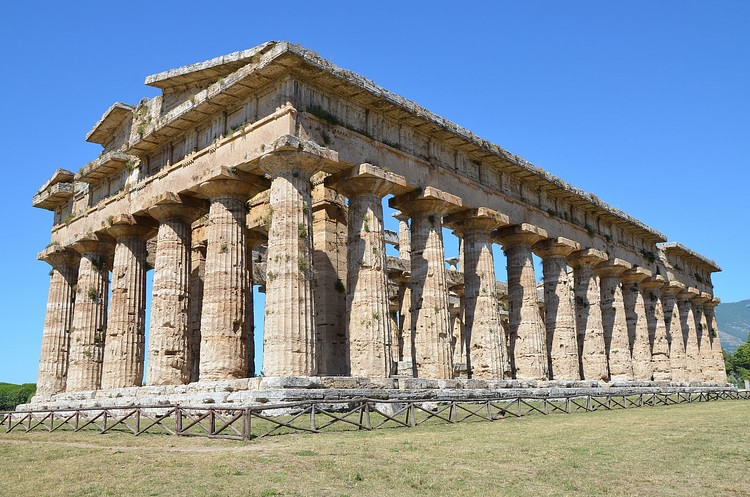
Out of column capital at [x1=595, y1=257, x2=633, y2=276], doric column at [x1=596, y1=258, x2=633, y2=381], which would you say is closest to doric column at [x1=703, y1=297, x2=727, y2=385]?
doric column at [x1=596, y1=258, x2=633, y2=381]

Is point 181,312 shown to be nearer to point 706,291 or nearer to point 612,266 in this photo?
point 612,266

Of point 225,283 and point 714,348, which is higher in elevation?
point 225,283

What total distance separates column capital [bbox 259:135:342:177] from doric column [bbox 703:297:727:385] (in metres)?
37.6

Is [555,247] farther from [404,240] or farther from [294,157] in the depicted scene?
[294,157]

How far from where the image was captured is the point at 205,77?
2553 centimetres

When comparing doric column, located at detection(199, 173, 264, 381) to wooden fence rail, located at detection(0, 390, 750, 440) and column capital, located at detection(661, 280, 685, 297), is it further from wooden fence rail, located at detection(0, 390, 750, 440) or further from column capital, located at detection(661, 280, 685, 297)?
column capital, located at detection(661, 280, 685, 297)

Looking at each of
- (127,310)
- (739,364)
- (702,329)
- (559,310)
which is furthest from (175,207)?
(739,364)

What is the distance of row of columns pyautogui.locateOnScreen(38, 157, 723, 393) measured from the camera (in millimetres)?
21219

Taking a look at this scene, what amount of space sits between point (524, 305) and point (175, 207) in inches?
588

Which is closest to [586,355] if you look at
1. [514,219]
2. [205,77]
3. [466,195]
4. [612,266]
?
[612,266]

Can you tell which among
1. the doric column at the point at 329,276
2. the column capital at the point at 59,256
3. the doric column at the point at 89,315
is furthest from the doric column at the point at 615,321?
the column capital at the point at 59,256

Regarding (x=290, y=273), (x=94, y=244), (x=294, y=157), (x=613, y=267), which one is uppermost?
(x=294, y=157)

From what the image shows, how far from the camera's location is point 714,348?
5025cm

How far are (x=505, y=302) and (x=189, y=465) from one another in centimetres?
3916
